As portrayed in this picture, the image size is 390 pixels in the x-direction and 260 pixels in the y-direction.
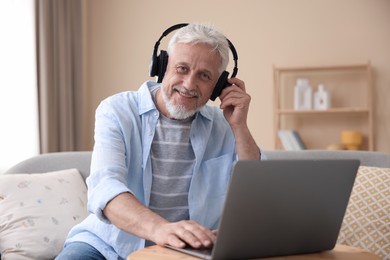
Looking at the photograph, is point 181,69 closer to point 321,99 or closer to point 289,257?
point 289,257

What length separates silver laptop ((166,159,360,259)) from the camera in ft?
3.51

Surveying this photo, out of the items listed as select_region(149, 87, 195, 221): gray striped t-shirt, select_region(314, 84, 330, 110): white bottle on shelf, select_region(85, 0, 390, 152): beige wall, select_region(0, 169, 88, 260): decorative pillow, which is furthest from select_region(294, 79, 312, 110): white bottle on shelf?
select_region(149, 87, 195, 221): gray striped t-shirt

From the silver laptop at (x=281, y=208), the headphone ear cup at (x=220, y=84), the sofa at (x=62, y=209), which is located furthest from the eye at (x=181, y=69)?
the sofa at (x=62, y=209)

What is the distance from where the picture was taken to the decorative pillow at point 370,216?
2.13 metres

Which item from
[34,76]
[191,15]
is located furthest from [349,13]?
[34,76]

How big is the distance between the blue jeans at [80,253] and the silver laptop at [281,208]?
57 cm

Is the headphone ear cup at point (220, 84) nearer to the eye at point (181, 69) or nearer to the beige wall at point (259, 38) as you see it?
the eye at point (181, 69)

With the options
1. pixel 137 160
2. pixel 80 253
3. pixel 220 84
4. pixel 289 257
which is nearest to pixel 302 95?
pixel 220 84

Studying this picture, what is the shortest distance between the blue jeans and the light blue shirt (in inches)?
0.7

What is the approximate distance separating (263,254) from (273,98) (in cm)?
322

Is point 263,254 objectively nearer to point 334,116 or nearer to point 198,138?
point 198,138

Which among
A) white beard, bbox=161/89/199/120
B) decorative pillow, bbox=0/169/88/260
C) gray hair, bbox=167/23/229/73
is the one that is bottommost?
decorative pillow, bbox=0/169/88/260

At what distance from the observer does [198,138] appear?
1890 millimetres

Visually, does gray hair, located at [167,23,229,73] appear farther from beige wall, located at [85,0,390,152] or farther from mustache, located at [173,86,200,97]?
beige wall, located at [85,0,390,152]
